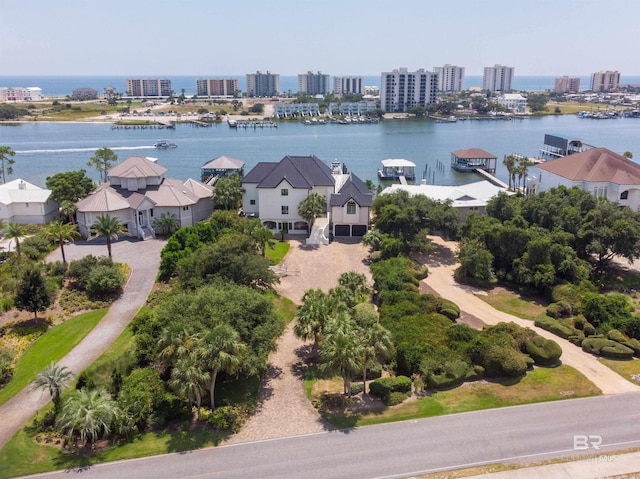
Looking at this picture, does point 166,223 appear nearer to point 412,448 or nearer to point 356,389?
point 356,389

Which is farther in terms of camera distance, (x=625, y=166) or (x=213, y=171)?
(x=213, y=171)

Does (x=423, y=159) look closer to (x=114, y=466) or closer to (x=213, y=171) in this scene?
(x=213, y=171)

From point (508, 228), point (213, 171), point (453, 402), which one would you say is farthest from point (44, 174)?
point (453, 402)

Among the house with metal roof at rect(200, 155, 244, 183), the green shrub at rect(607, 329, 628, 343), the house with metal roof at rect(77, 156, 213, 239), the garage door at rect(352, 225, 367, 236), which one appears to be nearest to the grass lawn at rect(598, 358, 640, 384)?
the green shrub at rect(607, 329, 628, 343)

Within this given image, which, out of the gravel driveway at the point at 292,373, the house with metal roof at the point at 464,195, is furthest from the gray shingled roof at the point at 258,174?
the house with metal roof at the point at 464,195

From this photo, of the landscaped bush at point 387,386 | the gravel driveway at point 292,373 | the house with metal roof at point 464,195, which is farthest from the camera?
the house with metal roof at point 464,195

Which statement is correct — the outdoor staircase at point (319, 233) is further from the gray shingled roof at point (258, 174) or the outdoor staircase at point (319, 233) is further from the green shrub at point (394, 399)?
the green shrub at point (394, 399)
